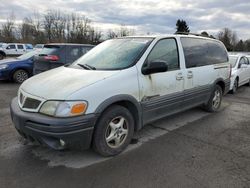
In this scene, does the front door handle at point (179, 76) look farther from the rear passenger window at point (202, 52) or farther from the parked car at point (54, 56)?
the parked car at point (54, 56)

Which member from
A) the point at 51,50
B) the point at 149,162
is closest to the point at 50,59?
the point at 51,50

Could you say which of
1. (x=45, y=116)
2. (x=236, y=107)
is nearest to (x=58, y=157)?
(x=45, y=116)

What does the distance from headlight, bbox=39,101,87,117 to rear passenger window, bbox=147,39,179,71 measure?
4.90 feet

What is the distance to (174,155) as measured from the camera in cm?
373

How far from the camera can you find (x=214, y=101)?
608 centimetres

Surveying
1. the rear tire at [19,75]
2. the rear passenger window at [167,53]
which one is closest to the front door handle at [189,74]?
the rear passenger window at [167,53]

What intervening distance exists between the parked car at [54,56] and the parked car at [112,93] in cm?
440

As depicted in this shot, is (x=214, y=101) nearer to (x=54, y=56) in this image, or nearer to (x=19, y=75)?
(x=54, y=56)

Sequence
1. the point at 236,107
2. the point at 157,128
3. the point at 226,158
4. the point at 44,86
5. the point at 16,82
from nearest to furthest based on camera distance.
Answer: the point at 44,86, the point at 226,158, the point at 157,128, the point at 236,107, the point at 16,82

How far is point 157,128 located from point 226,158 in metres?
1.52

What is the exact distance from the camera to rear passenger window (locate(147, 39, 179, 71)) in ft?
13.7

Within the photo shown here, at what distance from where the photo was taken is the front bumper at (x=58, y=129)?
9.88 feet

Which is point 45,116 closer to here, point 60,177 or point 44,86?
point 44,86

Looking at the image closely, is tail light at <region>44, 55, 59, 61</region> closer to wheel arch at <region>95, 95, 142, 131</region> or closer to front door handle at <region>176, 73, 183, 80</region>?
front door handle at <region>176, 73, 183, 80</region>
